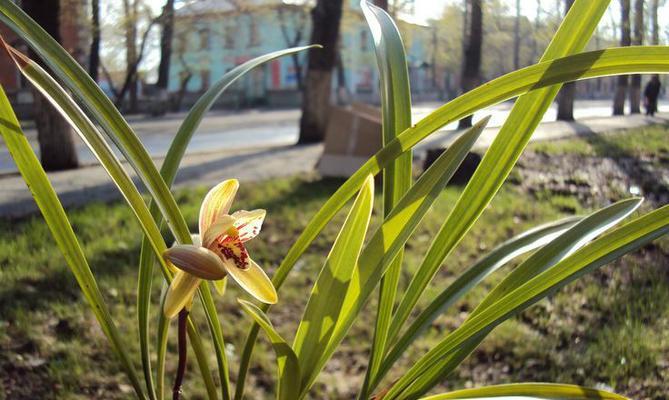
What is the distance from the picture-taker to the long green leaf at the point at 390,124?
1415 mm

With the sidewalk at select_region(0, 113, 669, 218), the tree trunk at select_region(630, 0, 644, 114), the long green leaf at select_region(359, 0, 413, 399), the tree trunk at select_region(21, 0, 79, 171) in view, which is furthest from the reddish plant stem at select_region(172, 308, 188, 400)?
the tree trunk at select_region(630, 0, 644, 114)

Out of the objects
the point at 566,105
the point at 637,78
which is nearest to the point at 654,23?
the point at 566,105

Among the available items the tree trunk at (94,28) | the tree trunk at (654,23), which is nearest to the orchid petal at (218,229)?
the tree trunk at (654,23)

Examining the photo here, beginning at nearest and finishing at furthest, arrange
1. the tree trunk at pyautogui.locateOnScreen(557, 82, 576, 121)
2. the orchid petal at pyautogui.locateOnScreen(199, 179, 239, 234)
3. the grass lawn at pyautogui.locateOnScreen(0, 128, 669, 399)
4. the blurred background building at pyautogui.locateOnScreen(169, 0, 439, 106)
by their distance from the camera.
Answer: the orchid petal at pyautogui.locateOnScreen(199, 179, 239, 234)
the grass lawn at pyautogui.locateOnScreen(0, 128, 669, 399)
the tree trunk at pyautogui.locateOnScreen(557, 82, 576, 121)
the blurred background building at pyautogui.locateOnScreen(169, 0, 439, 106)

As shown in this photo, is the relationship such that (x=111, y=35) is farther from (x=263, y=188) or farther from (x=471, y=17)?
(x=263, y=188)

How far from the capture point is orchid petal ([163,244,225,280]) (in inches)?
38.3

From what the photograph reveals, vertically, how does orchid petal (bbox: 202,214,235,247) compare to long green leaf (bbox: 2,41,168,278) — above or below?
below

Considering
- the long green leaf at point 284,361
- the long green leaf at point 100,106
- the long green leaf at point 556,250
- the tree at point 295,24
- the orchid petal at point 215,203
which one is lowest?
the long green leaf at point 284,361

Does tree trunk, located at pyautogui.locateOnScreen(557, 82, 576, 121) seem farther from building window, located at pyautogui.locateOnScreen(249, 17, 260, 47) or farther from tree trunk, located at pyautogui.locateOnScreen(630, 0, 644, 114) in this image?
building window, located at pyautogui.locateOnScreen(249, 17, 260, 47)

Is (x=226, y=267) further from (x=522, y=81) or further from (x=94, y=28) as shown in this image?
(x=94, y=28)

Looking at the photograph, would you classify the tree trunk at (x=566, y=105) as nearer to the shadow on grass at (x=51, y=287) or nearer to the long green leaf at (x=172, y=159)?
the shadow on grass at (x=51, y=287)

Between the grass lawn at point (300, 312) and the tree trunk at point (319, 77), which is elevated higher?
the tree trunk at point (319, 77)

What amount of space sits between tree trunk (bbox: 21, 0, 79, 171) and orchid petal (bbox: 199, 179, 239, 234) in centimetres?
592

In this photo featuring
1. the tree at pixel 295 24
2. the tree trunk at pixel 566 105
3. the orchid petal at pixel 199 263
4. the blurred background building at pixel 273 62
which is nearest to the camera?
the orchid petal at pixel 199 263
